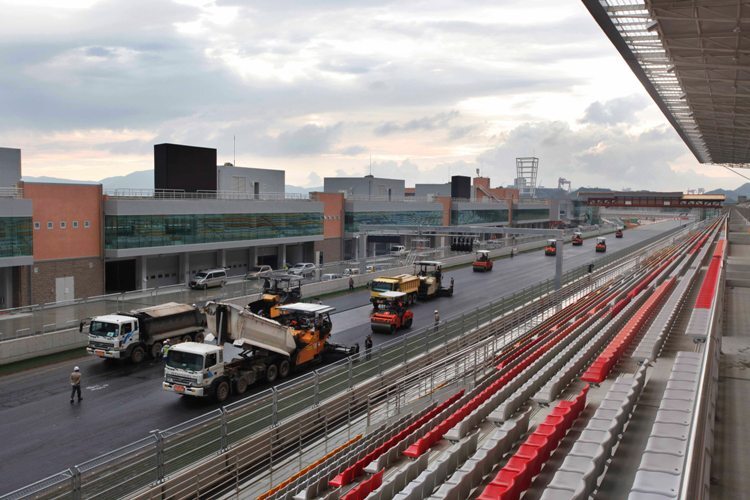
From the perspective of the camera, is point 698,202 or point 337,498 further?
point 698,202

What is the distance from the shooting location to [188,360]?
18891mm

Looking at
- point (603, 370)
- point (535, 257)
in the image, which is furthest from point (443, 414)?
point (535, 257)

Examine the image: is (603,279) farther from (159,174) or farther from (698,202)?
(698,202)

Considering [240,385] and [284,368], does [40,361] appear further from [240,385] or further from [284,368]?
[284,368]

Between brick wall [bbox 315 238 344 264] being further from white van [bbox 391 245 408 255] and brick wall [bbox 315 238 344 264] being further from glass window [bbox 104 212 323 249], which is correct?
white van [bbox 391 245 408 255]

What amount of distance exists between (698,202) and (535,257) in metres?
84.0

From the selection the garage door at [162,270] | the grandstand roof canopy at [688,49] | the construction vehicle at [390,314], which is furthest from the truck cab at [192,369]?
the garage door at [162,270]

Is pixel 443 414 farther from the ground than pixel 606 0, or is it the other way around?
pixel 606 0

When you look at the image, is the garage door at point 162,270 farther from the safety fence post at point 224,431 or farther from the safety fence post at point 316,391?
the safety fence post at point 224,431

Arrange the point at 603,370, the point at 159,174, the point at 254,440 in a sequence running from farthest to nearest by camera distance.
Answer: the point at 159,174 → the point at 603,370 → the point at 254,440

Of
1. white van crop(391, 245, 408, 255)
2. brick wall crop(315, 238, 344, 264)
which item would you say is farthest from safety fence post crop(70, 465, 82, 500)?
brick wall crop(315, 238, 344, 264)

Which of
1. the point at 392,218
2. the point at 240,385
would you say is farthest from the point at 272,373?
the point at 392,218

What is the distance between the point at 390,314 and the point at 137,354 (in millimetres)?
11324

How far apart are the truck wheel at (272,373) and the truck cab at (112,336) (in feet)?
19.2
